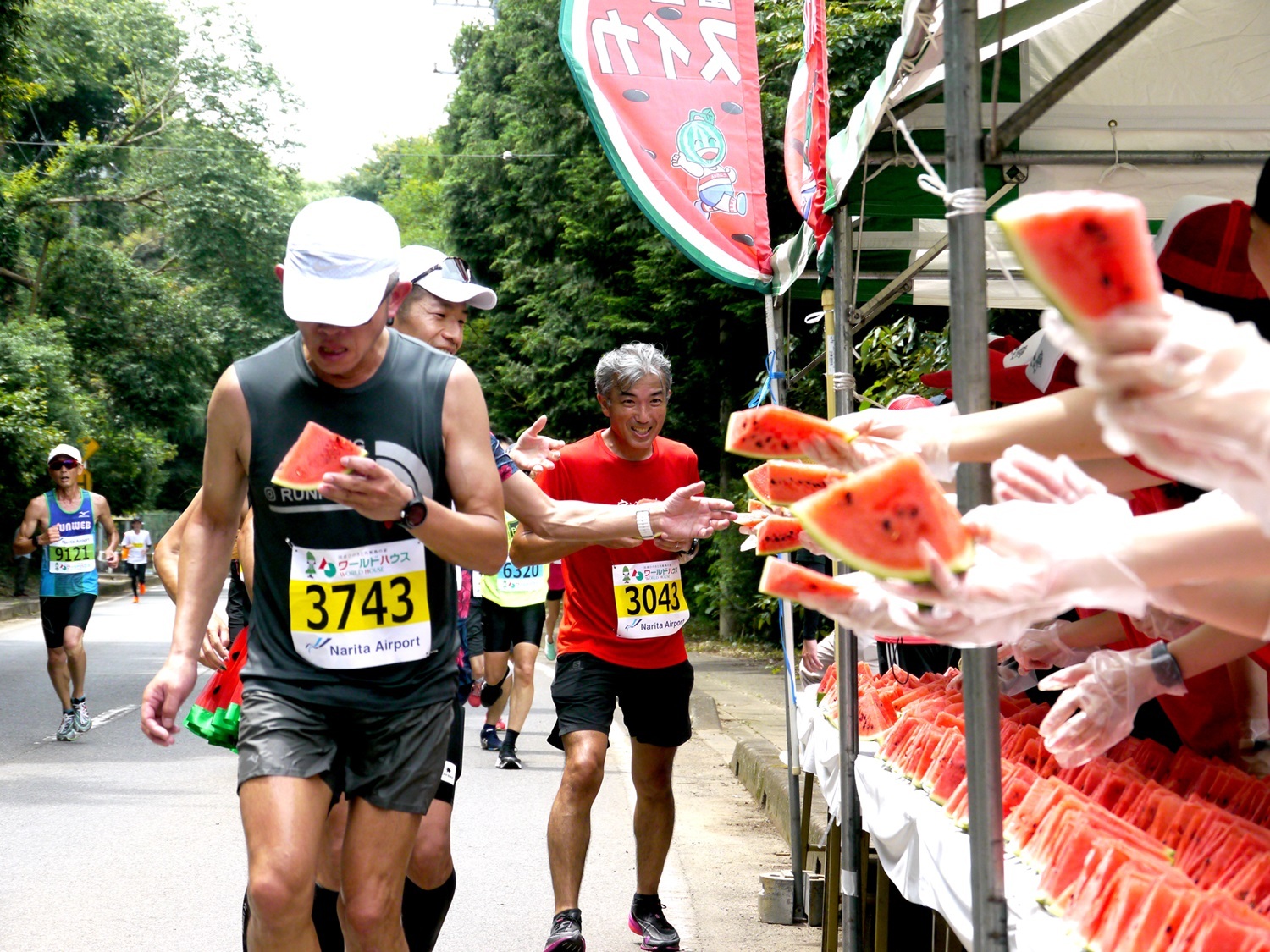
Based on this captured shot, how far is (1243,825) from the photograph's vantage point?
2.45m

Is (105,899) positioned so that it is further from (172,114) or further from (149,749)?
(172,114)

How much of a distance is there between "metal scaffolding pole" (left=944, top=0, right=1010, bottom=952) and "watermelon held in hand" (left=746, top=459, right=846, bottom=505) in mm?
431

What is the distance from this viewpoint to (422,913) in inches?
167

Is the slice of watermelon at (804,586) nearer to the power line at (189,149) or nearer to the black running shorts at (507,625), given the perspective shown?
the black running shorts at (507,625)

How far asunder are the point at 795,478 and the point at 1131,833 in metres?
0.90

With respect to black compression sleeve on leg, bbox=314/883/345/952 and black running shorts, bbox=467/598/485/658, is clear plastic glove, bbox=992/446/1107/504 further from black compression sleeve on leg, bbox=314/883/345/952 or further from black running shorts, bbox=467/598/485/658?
black running shorts, bbox=467/598/485/658

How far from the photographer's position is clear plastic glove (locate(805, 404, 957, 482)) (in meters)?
2.35

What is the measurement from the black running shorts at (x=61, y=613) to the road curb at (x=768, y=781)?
16.8 feet

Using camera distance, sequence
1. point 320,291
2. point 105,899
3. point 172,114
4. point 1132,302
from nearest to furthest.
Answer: point 1132,302, point 320,291, point 105,899, point 172,114

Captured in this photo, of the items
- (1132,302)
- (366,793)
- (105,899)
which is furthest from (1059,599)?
(105,899)

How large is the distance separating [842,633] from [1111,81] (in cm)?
218

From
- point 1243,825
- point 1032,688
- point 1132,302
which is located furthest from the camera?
point 1032,688

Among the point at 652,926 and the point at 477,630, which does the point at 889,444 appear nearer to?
the point at 652,926

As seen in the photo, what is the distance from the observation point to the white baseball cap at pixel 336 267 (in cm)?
328
